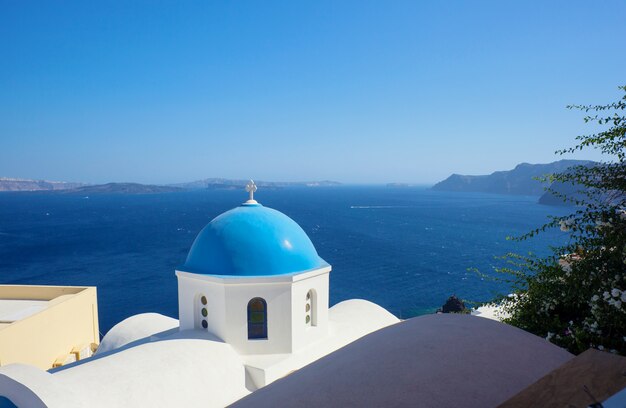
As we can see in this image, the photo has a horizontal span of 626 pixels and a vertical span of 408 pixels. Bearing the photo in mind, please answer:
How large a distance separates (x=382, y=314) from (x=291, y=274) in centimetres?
397

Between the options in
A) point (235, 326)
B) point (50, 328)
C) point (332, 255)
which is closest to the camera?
point (235, 326)

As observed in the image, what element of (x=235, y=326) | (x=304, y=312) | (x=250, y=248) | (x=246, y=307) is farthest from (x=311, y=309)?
(x=250, y=248)

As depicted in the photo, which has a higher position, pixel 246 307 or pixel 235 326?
pixel 246 307

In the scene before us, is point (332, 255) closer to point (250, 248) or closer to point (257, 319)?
point (257, 319)

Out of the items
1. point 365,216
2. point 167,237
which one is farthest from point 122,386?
point 365,216

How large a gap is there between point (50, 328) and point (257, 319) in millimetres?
10395

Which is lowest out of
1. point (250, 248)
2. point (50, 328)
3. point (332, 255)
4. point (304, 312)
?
point (332, 255)

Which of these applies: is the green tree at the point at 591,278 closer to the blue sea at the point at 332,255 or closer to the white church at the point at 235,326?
the white church at the point at 235,326

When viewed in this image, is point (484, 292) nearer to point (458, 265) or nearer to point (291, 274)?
point (458, 265)

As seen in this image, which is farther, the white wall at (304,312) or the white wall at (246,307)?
the white wall at (304,312)

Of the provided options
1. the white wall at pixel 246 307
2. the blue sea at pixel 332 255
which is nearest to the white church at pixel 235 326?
the white wall at pixel 246 307

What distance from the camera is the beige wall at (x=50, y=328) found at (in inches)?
513

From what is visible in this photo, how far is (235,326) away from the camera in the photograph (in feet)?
29.2

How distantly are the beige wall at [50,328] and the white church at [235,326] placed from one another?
5.18m
